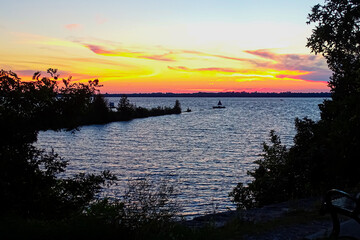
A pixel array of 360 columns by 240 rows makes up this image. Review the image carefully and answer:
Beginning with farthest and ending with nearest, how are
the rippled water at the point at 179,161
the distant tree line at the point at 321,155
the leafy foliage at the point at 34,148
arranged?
the rippled water at the point at 179,161 < the distant tree line at the point at 321,155 < the leafy foliage at the point at 34,148

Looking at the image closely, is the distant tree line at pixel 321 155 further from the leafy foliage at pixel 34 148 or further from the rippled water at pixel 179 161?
the leafy foliage at pixel 34 148

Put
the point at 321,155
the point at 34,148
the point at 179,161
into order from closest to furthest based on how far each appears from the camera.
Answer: the point at 34,148, the point at 321,155, the point at 179,161

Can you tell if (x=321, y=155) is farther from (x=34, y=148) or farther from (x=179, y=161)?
(x=179, y=161)

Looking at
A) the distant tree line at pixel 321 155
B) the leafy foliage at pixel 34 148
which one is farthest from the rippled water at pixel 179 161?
the leafy foliage at pixel 34 148

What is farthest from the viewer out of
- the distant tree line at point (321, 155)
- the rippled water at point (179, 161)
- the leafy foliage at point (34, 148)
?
the rippled water at point (179, 161)

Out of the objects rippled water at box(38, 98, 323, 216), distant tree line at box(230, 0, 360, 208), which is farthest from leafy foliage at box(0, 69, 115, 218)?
distant tree line at box(230, 0, 360, 208)

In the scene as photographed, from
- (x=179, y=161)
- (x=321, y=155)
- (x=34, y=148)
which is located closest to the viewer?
(x=34, y=148)

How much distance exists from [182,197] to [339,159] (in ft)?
34.7

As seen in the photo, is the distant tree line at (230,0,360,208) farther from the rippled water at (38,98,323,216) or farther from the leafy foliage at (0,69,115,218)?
the leafy foliage at (0,69,115,218)

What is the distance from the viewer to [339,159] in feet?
38.0

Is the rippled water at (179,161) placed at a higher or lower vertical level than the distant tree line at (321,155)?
lower

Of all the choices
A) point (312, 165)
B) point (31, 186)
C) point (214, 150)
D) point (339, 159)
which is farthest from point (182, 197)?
point (214, 150)

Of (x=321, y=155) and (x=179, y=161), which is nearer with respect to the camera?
(x=321, y=155)

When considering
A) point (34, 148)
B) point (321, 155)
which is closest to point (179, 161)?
point (321, 155)
